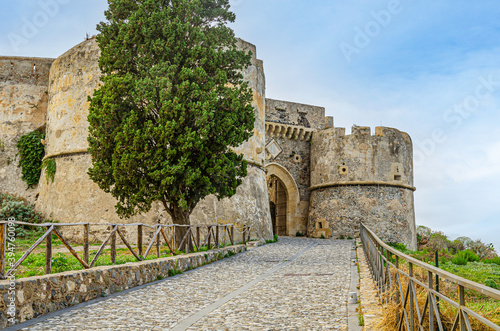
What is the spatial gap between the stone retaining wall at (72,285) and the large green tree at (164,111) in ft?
9.24

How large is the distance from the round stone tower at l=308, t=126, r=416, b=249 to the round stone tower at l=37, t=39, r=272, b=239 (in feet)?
21.8

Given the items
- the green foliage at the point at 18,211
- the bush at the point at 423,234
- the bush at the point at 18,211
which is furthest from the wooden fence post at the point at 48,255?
the bush at the point at 423,234

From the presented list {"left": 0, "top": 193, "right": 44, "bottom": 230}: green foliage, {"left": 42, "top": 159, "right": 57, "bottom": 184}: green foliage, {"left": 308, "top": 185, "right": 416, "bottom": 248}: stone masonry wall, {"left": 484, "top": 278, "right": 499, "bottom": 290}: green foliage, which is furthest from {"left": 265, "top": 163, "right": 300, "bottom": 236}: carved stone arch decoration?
{"left": 484, "top": 278, "right": 499, "bottom": 290}: green foliage

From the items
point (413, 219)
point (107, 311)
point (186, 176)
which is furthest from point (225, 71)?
point (413, 219)

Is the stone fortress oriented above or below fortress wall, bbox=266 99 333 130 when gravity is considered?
below

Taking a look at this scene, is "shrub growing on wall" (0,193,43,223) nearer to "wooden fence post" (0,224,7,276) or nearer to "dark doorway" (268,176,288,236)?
"wooden fence post" (0,224,7,276)

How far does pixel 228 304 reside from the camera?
6.10 m

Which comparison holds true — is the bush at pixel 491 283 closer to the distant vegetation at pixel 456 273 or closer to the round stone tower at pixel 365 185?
the distant vegetation at pixel 456 273

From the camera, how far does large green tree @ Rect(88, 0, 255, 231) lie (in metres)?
10.8

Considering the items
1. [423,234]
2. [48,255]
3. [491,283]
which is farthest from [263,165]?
[48,255]

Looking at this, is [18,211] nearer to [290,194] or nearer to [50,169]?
[50,169]

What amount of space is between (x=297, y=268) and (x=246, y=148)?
30.9 feet

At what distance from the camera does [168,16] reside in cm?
1160

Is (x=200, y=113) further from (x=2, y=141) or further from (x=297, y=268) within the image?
(x=2, y=141)
